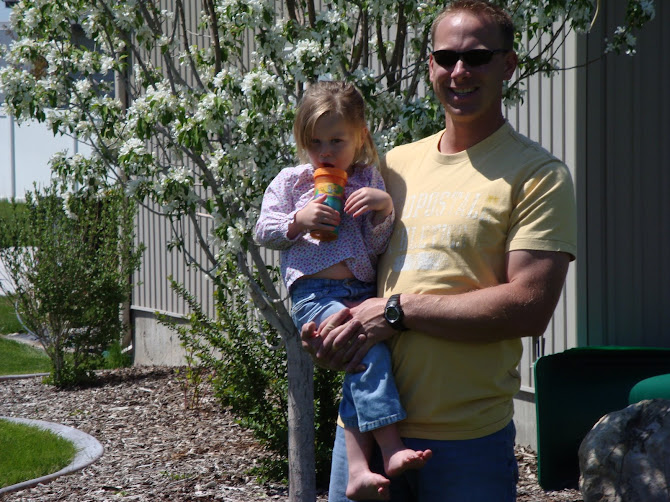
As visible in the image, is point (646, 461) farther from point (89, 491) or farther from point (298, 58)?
point (89, 491)

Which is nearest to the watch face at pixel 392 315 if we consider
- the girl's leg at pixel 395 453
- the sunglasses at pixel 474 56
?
the girl's leg at pixel 395 453

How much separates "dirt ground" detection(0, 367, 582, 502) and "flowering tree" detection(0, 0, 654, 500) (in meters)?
1.13

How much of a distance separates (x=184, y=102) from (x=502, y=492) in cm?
237

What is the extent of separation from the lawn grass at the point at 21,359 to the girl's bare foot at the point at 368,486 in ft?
28.2

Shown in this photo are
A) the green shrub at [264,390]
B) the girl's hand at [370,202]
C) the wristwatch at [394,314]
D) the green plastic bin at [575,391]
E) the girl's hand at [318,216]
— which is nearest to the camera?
the wristwatch at [394,314]

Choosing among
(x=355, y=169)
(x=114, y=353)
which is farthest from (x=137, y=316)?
(x=355, y=169)

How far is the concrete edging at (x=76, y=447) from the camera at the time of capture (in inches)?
230

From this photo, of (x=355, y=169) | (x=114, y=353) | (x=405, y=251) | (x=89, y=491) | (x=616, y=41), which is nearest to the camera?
(x=405, y=251)

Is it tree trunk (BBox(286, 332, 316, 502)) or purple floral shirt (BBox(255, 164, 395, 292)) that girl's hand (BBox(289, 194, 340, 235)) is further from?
tree trunk (BBox(286, 332, 316, 502))

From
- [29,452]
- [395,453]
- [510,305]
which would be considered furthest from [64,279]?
[510,305]

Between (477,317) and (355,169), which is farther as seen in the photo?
(355,169)

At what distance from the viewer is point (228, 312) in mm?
6125

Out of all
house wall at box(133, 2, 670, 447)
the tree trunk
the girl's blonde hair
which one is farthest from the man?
house wall at box(133, 2, 670, 447)

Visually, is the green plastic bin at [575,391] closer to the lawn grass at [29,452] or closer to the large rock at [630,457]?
the large rock at [630,457]
